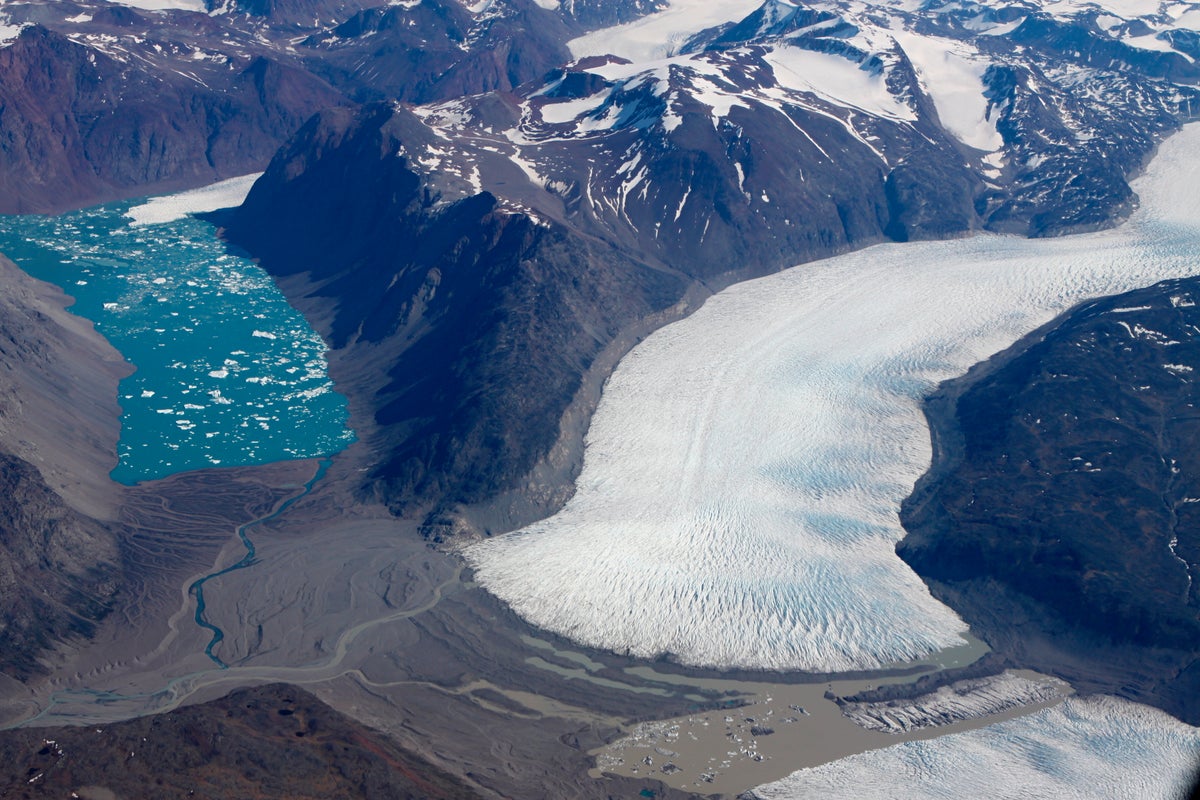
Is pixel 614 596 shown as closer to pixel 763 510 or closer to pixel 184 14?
pixel 763 510

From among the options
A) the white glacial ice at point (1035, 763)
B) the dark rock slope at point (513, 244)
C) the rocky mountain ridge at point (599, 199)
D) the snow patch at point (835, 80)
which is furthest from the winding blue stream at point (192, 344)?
the snow patch at point (835, 80)

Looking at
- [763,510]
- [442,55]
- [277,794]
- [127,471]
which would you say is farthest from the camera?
[442,55]

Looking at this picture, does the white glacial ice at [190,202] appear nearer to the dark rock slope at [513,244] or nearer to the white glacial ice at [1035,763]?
the dark rock slope at [513,244]

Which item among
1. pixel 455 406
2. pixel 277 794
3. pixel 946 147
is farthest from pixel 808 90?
pixel 277 794

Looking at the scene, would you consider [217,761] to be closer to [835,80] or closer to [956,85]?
[835,80]

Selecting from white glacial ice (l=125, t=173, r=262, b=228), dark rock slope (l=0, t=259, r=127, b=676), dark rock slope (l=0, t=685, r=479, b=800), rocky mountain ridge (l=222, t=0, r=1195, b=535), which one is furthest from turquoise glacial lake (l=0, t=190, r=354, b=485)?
dark rock slope (l=0, t=685, r=479, b=800)
